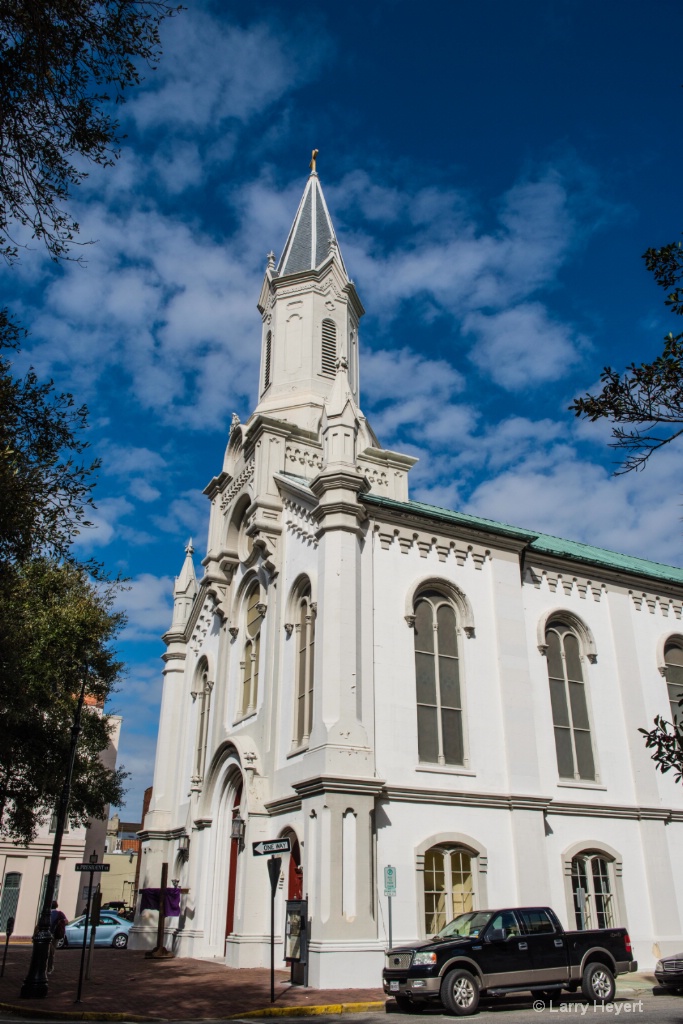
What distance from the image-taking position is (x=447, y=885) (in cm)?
1906

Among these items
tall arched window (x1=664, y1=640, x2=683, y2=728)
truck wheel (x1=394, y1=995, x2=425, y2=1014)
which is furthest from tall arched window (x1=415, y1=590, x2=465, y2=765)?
tall arched window (x1=664, y1=640, x2=683, y2=728)

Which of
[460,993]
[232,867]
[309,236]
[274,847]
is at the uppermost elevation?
[309,236]

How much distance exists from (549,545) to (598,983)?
15486mm

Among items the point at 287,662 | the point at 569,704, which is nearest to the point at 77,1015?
the point at 287,662

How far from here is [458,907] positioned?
19.1m

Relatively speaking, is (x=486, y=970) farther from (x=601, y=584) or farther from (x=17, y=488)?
(x=601, y=584)

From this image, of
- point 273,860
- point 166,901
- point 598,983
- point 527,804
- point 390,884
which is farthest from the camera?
point 166,901

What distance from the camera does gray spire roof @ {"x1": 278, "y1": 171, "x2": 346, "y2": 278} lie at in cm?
3316

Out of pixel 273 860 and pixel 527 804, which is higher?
pixel 527 804

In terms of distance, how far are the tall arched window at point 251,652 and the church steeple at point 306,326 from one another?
6.36 metres

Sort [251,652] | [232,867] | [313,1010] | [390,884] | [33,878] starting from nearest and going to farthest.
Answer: [313,1010]
[390,884]
[232,867]
[251,652]
[33,878]

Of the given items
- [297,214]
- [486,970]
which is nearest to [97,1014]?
[486,970]

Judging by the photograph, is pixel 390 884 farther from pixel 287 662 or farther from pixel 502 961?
pixel 287 662

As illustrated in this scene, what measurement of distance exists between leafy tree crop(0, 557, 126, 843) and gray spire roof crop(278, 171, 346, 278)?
1494cm
